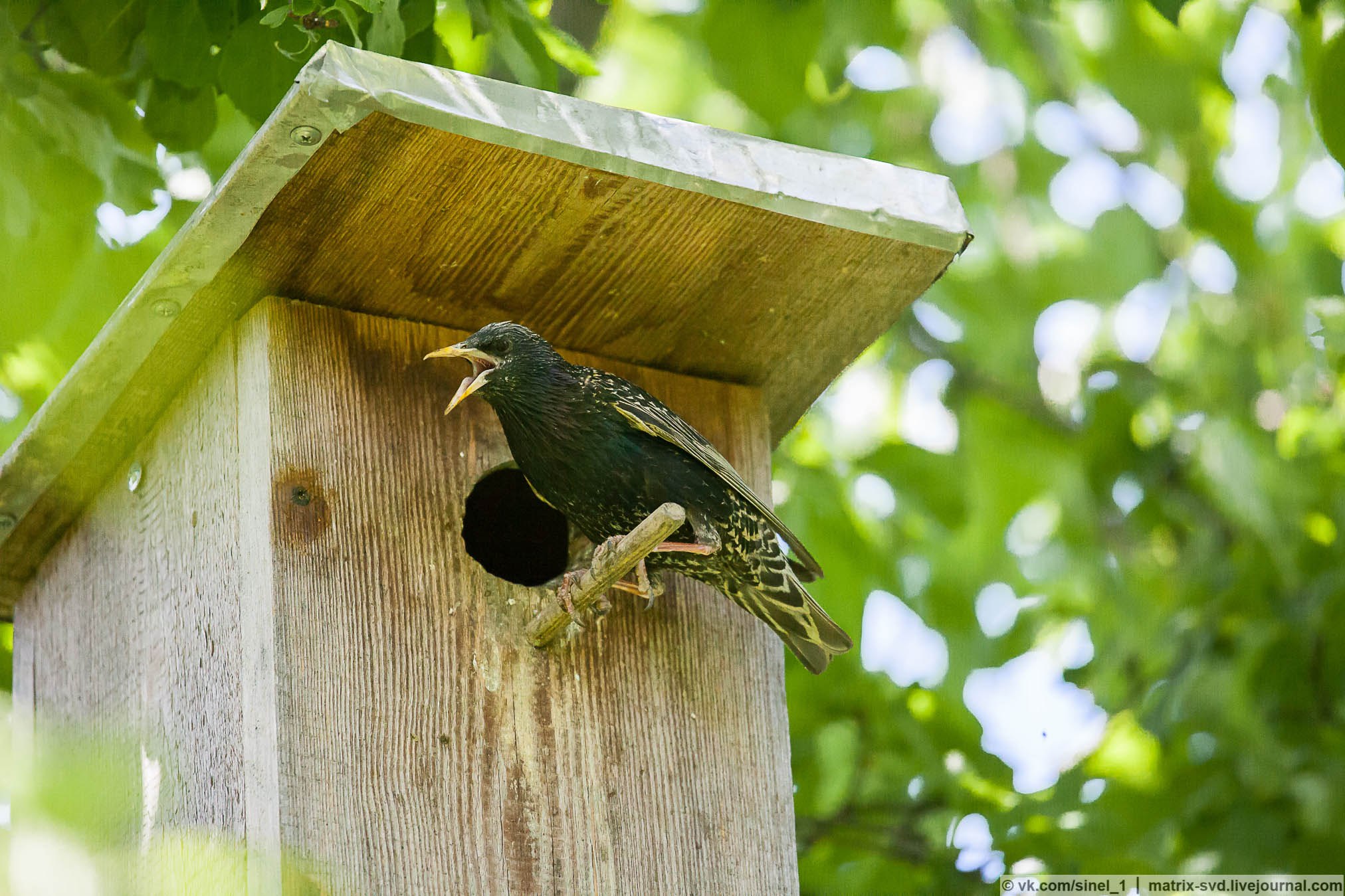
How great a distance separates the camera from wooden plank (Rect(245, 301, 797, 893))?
7.91ft

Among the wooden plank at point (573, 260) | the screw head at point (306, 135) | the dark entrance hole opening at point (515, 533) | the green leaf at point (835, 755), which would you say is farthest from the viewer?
the green leaf at point (835, 755)

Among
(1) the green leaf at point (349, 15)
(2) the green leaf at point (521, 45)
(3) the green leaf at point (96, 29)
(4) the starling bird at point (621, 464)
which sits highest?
(3) the green leaf at point (96, 29)

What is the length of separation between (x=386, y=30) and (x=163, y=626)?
1.11m

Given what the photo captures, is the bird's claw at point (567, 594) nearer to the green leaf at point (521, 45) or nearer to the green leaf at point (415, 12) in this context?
the green leaf at point (521, 45)

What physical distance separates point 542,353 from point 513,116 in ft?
1.69

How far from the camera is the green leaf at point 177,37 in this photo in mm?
2863

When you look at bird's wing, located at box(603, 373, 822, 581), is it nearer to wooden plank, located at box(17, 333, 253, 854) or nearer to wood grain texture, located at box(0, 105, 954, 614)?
wood grain texture, located at box(0, 105, 954, 614)

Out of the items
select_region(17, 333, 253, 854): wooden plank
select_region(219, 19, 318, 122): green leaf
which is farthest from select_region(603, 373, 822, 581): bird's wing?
select_region(219, 19, 318, 122): green leaf

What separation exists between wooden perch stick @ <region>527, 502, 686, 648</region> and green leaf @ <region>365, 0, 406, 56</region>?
883 millimetres

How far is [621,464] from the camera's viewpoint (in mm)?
2789

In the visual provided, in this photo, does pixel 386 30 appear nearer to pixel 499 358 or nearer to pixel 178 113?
pixel 499 358

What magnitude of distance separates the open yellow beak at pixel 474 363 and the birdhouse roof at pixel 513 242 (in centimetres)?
12

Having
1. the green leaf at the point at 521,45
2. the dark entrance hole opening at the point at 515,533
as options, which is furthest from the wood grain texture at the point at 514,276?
the dark entrance hole opening at the point at 515,533

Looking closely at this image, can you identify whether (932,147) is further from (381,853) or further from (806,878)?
(381,853)
